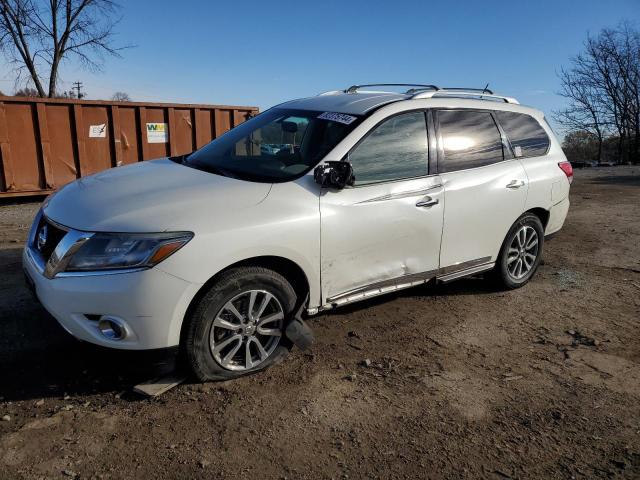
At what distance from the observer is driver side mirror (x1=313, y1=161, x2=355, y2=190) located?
3.25 metres

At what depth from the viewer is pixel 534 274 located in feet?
17.5

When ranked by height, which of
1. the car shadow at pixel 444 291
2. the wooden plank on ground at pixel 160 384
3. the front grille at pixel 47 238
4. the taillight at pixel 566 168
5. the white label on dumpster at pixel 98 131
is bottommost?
the car shadow at pixel 444 291

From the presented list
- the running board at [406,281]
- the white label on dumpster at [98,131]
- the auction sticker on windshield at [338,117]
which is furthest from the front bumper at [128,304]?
the white label on dumpster at [98,131]

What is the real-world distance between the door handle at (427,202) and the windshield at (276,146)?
76 cm

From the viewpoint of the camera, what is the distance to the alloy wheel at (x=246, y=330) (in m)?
3.01

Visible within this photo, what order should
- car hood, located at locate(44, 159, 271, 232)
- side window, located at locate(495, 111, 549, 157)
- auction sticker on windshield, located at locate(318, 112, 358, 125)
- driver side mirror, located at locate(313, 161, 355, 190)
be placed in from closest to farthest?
car hood, located at locate(44, 159, 271, 232) < driver side mirror, located at locate(313, 161, 355, 190) < auction sticker on windshield, located at locate(318, 112, 358, 125) < side window, located at locate(495, 111, 549, 157)

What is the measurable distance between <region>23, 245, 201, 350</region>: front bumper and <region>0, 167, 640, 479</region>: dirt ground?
113 mm

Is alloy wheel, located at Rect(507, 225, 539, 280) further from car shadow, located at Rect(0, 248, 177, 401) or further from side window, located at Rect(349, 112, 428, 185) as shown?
car shadow, located at Rect(0, 248, 177, 401)

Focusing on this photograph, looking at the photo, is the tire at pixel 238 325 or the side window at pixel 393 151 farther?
the side window at pixel 393 151

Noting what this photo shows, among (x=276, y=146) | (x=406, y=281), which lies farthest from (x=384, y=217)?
(x=276, y=146)

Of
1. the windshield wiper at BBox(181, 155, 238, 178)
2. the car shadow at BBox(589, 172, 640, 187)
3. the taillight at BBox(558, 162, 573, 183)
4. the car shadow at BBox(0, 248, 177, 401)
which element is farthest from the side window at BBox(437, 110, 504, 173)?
the car shadow at BBox(589, 172, 640, 187)

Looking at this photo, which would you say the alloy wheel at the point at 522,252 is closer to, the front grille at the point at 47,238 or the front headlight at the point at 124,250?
the front headlight at the point at 124,250

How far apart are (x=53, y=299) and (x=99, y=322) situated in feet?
1.08

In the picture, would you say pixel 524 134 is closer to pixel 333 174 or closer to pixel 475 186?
pixel 475 186
